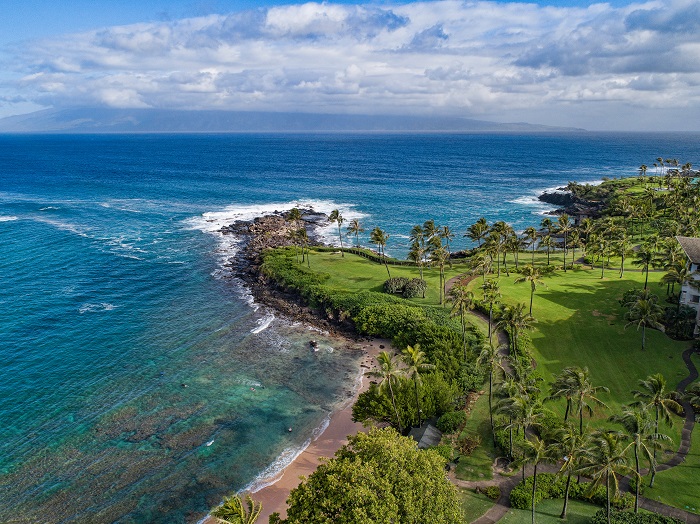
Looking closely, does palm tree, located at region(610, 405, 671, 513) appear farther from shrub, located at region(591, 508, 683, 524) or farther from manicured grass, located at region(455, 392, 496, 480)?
manicured grass, located at region(455, 392, 496, 480)

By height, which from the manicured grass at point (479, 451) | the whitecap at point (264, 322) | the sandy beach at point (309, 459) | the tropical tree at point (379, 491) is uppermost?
the tropical tree at point (379, 491)

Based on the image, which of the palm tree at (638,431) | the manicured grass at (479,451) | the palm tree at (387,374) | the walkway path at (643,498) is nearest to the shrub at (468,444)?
the manicured grass at (479,451)

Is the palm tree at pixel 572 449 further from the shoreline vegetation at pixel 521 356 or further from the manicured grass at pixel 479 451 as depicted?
the manicured grass at pixel 479 451

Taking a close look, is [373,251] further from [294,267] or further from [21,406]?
[21,406]

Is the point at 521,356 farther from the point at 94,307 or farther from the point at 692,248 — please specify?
the point at 94,307

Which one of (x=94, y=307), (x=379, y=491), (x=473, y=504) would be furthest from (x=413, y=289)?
(x=94, y=307)

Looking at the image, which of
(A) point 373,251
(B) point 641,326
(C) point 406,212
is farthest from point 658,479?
(C) point 406,212
